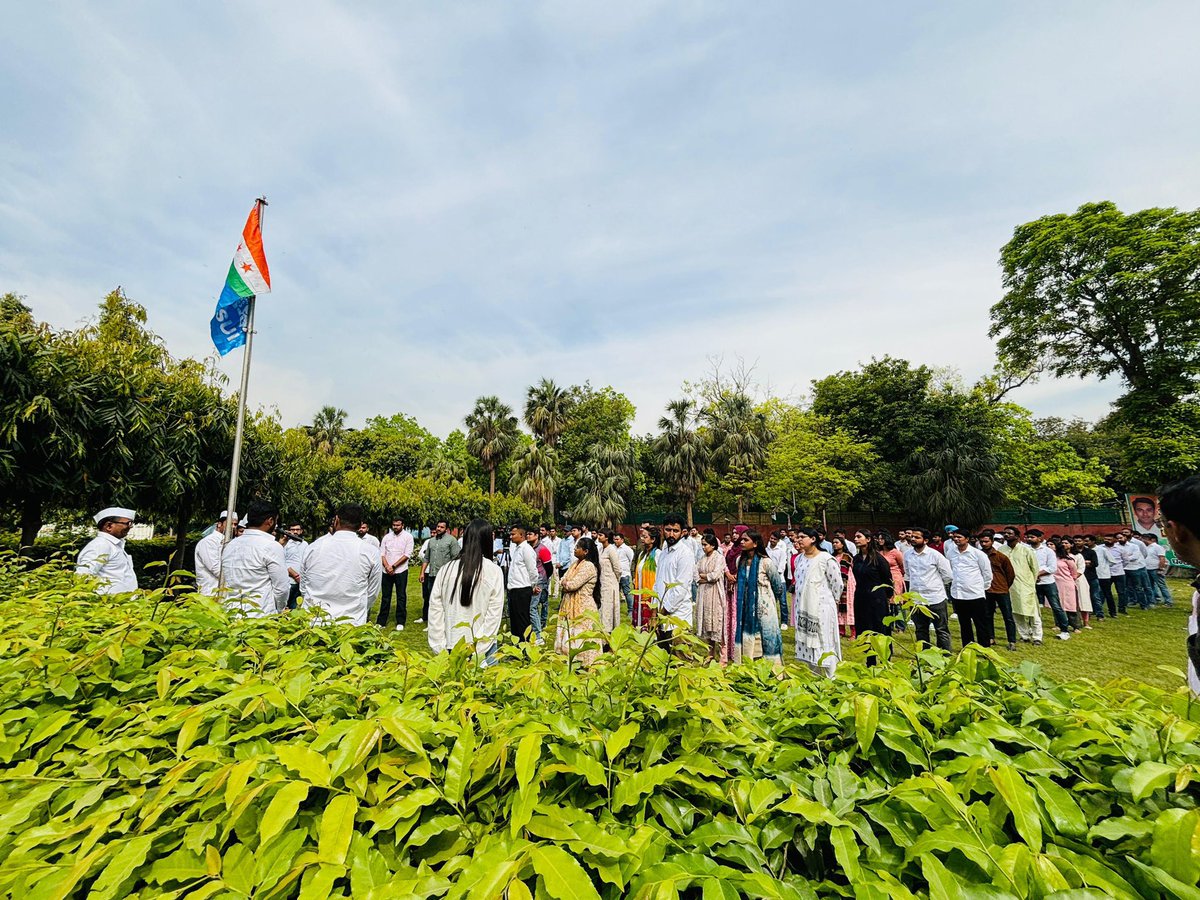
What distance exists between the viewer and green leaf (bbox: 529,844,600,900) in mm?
818

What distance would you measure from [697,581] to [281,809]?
7009 mm

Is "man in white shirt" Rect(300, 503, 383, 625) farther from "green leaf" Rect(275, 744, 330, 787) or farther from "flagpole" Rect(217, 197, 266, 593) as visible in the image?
"green leaf" Rect(275, 744, 330, 787)

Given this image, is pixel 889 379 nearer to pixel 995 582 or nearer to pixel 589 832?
pixel 995 582

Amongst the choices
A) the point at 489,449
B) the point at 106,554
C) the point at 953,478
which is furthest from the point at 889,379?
the point at 106,554

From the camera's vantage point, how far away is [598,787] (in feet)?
4.00

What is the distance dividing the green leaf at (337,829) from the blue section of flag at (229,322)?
863cm

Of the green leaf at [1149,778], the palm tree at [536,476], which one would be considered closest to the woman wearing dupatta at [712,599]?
the green leaf at [1149,778]

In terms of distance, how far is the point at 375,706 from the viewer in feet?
5.04

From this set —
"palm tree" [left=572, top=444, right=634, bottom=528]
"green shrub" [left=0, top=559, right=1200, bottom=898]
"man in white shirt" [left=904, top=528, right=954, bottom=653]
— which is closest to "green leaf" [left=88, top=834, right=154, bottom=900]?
"green shrub" [left=0, top=559, right=1200, bottom=898]

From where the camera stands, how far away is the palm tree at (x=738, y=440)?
3409cm

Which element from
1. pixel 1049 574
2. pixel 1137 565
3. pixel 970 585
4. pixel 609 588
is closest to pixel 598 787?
pixel 609 588

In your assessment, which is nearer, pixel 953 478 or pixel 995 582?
pixel 995 582

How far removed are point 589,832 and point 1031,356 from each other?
30309 millimetres

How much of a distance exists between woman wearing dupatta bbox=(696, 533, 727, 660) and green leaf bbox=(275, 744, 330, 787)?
648 cm
